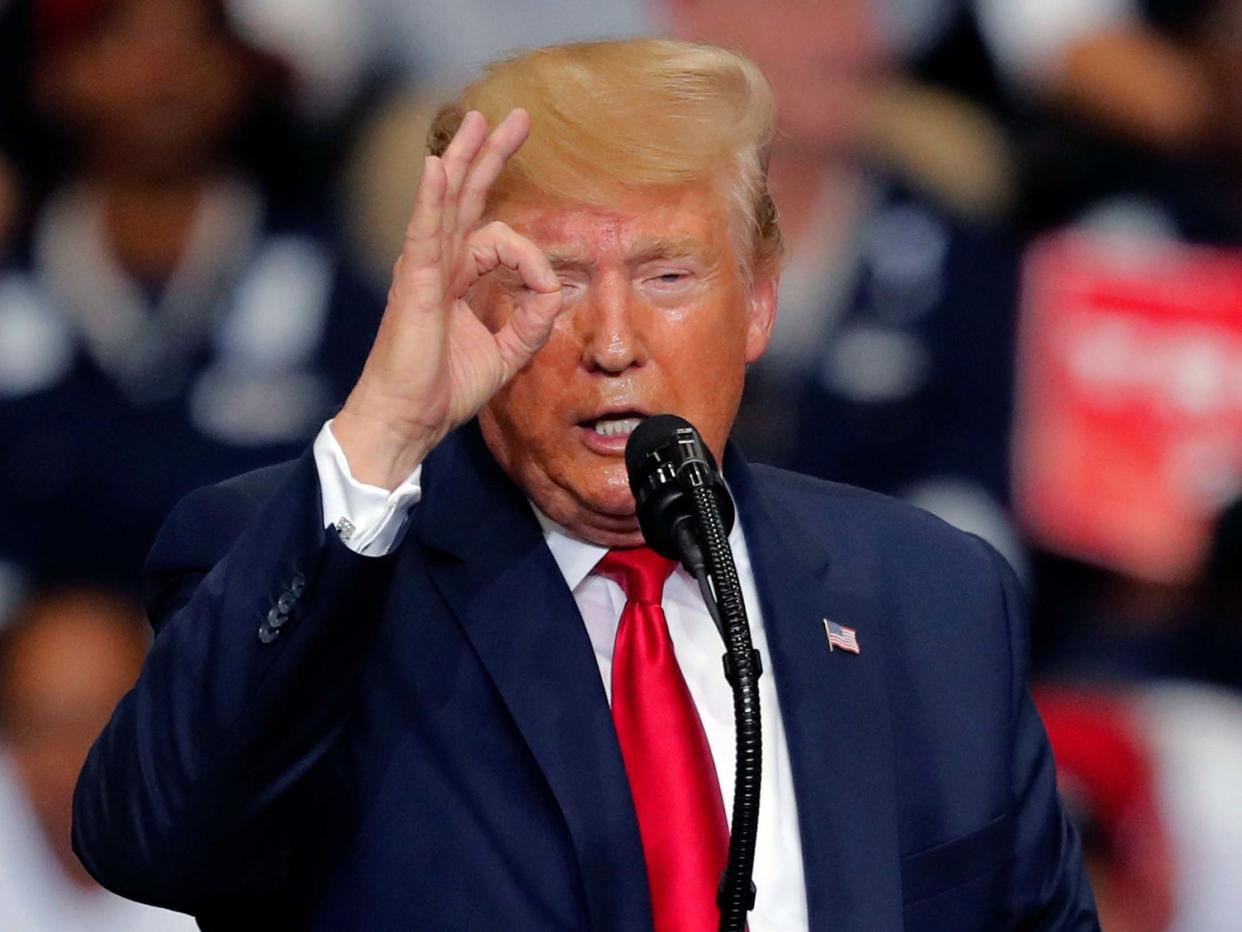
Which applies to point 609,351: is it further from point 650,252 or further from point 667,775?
point 667,775

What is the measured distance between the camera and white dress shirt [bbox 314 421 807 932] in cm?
145

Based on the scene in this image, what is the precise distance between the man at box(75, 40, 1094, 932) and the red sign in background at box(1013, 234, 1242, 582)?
1093 mm

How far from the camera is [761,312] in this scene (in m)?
1.77

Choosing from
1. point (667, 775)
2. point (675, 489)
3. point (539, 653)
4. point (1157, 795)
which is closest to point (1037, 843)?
point (667, 775)

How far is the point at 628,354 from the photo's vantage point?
5.01ft

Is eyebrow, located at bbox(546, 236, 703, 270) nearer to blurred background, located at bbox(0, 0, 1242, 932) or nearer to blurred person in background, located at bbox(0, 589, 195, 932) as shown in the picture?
blurred background, located at bbox(0, 0, 1242, 932)

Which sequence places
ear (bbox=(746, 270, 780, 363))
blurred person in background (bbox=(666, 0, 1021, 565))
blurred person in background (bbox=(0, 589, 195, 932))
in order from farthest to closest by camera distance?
blurred person in background (bbox=(666, 0, 1021, 565)) < blurred person in background (bbox=(0, 589, 195, 932)) < ear (bbox=(746, 270, 780, 363))

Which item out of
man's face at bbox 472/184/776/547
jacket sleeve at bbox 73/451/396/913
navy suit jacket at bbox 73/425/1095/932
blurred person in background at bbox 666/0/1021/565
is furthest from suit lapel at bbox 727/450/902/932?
blurred person in background at bbox 666/0/1021/565

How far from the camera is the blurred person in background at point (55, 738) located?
2.54 metres

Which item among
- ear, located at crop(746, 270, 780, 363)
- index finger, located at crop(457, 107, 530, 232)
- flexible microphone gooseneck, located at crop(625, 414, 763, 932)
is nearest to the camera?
flexible microphone gooseneck, located at crop(625, 414, 763, 932)

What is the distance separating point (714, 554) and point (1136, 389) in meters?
1.78

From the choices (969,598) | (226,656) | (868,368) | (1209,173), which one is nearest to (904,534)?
(969,598)

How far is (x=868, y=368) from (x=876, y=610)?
1134mm

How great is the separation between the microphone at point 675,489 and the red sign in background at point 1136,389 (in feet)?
5.27
